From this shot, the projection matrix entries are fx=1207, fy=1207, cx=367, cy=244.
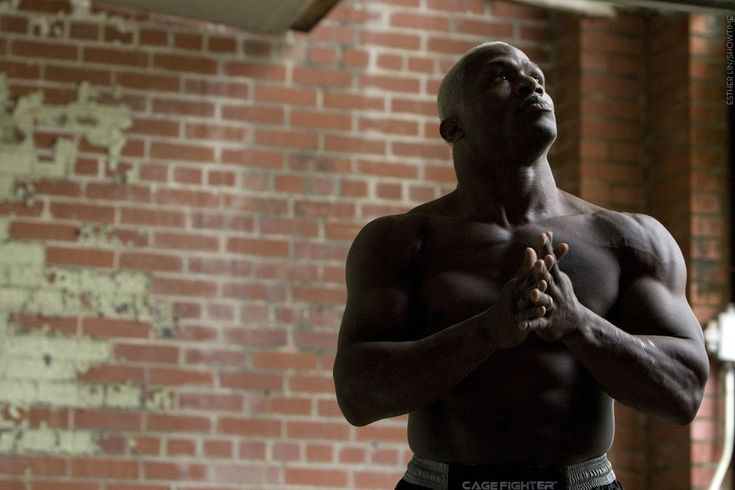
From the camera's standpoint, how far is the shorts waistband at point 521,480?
1.96 m

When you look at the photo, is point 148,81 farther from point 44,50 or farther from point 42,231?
point 42,231

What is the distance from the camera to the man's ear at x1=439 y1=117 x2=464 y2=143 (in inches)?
86.1

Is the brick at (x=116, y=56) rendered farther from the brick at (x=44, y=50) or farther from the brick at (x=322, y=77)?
the brick at (x=322, y=77)

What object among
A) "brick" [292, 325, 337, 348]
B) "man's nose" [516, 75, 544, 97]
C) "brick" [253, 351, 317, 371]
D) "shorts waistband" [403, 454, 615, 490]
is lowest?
"shorts waistband" [403, 454, 615, 490]

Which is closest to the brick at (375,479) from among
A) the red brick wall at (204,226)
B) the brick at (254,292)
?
the red brick wall at (204,226)

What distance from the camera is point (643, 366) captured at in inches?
75.2

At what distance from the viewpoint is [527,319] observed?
1.80 meters

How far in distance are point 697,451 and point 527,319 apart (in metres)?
2.12

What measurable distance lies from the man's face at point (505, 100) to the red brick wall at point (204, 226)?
1.82 metres

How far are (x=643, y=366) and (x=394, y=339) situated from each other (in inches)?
16.4

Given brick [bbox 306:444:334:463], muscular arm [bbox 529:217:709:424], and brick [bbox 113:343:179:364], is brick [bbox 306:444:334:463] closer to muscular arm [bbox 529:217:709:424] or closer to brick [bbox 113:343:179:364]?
brick [bbox 113:343:179:364]

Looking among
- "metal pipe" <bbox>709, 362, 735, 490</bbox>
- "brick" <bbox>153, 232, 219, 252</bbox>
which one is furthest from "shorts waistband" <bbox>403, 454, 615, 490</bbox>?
"brick" <bbox>153, 232, 219, 252</bbox>

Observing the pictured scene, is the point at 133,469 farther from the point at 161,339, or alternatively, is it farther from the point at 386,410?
the point at 386,410

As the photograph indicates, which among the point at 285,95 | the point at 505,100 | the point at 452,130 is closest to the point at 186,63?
the point at 285,95
